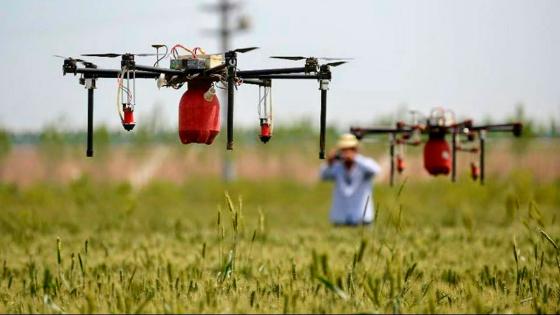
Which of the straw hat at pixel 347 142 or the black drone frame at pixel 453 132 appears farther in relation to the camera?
the straw hat at pixel 347 142

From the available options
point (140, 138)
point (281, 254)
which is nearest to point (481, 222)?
point (281, 254)

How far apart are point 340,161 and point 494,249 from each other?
3.91 meters

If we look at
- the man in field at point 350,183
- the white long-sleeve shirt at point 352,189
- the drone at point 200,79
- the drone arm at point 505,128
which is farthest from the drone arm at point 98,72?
the white long-sleeve shirt at point 352,189

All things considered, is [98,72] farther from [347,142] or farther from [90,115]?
[347,142]

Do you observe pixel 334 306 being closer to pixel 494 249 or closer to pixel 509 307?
pixel 509 307

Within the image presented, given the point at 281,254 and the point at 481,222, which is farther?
the point at 481,222

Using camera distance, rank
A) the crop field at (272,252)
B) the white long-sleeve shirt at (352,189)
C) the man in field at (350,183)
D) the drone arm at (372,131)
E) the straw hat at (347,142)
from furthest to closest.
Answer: the white long-sleeve shirt at (352,189)
the man in field at (350,183)
the straw hat at (347,142)
the drone arm at (372,131)
the crop field at (272,252)

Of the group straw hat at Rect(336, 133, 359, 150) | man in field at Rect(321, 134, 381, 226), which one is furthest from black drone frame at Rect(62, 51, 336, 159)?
man in field at Rect(321, 134, 381, 226)

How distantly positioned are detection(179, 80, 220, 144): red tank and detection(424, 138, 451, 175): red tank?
318 centimetres

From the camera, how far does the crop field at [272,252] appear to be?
5047 millimetres

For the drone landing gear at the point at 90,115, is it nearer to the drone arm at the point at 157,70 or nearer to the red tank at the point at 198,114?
the drone arm at the point at 157,70

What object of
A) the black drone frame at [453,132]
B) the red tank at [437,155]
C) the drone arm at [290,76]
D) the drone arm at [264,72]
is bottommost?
the red tank at [437,155]

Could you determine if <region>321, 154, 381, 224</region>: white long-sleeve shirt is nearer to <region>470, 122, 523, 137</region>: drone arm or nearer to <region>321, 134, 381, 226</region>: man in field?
<region>321, 134, 381, 226</region>: man in field

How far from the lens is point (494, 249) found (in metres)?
10.1
